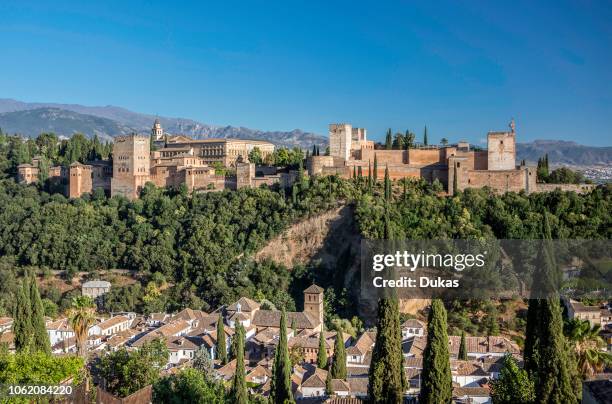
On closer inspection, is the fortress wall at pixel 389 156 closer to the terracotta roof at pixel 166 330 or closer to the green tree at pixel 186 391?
the terracotta roof at pixel 166 330

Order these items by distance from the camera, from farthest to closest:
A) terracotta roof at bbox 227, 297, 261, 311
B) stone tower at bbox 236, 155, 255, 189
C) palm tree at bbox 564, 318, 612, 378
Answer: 1. stone tower at bbox 236, 155, 255, 189
2. terracotta roof at bbox 227, 297, 261, 311
3. palm tree at bbox 564, 318, 612, 378

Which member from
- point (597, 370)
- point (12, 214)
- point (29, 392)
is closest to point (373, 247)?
point (597, 370)

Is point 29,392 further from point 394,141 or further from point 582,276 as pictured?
point 394,141

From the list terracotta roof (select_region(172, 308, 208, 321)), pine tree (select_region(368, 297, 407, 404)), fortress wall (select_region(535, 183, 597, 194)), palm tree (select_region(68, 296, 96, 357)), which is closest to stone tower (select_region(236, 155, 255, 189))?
terracotta roof (select_region(172, 308, 208, 321))

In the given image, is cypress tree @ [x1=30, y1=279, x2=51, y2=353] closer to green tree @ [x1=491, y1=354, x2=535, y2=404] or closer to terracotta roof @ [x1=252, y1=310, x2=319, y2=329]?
terracotta roof @ [x1=252, y1=310, x2=319, y2=329]

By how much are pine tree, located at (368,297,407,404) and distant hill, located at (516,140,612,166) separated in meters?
94.5

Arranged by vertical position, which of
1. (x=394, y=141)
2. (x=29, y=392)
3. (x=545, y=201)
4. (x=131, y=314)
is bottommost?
(x=131, y=314)

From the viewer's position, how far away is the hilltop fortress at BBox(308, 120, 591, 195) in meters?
49.5

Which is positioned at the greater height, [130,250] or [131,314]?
[130,250]

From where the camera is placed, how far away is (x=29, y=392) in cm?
1923

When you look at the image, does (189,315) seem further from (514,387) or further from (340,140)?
(514,387)

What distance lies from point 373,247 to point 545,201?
1334 centimetres

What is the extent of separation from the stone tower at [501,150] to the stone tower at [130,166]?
1084 inches

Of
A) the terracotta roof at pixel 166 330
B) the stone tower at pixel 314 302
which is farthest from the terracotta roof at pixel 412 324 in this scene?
the terracotta roof at pixel 166 330
